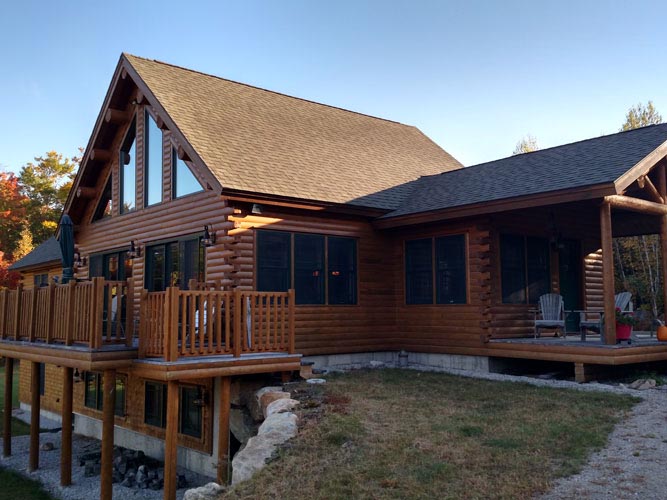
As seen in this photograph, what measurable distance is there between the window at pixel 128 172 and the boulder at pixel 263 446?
863cm

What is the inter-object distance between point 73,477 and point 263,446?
7042 millimetres

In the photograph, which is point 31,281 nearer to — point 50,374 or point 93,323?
point 50,374

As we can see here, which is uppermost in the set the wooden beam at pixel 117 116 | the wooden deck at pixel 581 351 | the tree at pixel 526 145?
the tree at pixel 526 145

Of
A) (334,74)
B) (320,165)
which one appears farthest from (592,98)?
(320,165)

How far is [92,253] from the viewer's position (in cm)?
1606

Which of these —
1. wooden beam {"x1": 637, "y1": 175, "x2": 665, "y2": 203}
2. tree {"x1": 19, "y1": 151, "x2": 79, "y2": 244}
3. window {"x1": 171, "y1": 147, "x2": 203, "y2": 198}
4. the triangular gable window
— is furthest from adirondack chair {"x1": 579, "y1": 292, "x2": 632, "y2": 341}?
tree {"x1": 19, "y1": 151, "x2": 79, "y2": 244}

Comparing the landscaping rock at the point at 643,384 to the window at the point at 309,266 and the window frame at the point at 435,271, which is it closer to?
the window frame at the point at 435,271

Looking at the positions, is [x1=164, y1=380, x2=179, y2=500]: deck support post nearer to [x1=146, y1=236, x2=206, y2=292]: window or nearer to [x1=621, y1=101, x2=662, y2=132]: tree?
[x1=146, y1=236, x2=206, y2=292]: window

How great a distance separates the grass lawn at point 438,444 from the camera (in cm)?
564

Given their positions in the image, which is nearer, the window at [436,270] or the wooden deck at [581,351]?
the wooden deck at [581,351]

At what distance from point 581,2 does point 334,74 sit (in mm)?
12291

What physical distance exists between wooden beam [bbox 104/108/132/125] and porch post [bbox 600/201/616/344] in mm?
10788

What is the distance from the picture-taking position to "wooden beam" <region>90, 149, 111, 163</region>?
15219 mm

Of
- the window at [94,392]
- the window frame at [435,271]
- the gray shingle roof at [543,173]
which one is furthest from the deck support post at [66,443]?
the gray shingle roof at [543,173]
